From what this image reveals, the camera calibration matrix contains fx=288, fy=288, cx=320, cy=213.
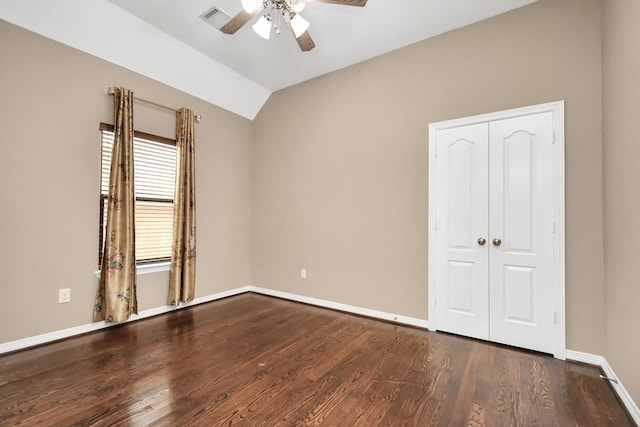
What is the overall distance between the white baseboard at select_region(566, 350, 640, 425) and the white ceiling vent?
173 inches

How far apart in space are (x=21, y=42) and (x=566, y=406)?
16.7ft

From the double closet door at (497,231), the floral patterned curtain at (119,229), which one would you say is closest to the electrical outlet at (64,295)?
the floral patterned curtain at (119,229)

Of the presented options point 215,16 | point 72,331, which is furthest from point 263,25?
point 72,331

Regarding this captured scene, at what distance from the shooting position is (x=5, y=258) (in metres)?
2.46

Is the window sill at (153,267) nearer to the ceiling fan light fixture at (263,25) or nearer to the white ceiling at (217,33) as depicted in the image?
the white ceiling at (217,33)

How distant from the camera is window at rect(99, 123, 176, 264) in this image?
11.3ft

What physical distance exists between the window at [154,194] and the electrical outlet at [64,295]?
2.35 feet

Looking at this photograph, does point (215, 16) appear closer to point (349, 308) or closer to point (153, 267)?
point (153, 267)

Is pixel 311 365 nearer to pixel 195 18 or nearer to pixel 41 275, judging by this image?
pixel 41 275

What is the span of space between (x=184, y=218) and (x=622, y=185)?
4.22m

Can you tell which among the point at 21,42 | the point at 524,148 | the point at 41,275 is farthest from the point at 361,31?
the point at 41,275

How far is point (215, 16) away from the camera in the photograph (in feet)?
9.58

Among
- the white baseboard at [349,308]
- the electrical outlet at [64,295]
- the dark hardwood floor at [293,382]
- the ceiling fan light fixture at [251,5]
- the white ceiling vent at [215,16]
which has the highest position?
the white ceiling vent at [215,16]

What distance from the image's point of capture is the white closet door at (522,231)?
2580 millimetres
